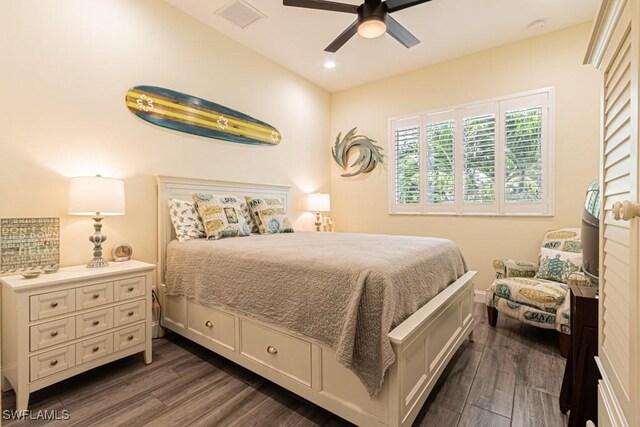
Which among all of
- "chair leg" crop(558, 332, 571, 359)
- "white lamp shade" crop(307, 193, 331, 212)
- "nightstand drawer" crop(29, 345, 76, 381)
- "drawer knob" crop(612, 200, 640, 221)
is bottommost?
"chair leg" crop(558, 332, 571, 359)

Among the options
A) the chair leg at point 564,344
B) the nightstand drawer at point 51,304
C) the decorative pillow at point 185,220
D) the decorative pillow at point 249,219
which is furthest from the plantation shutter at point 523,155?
the nightstand drawer at point 51,304

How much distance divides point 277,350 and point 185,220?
1.51 meters

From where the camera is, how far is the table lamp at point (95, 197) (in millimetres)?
2010

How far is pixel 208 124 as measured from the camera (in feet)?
10.4

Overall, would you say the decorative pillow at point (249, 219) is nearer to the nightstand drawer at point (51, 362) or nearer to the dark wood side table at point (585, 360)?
the nightstand drawer at point (51, 362)

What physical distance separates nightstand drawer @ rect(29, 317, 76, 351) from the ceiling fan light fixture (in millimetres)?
2891

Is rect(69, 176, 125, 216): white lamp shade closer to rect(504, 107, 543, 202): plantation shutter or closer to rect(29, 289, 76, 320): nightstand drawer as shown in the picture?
rect(29, 289, 76, 320): nightstand drawer

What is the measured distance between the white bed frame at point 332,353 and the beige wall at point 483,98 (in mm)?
1370

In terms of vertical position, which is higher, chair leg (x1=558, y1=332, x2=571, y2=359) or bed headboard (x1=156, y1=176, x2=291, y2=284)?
bed headboard (x1=156, y1=176, x2=291, y2=284)

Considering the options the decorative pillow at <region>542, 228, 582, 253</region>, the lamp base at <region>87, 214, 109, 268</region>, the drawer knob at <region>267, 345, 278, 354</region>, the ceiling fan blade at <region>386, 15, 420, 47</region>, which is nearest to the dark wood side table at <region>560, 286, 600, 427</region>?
the drawer knob at <region>267, 345, 278, 354</region>

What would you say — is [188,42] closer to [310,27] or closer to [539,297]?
[310,27]

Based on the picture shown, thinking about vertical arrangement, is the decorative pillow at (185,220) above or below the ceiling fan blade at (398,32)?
below

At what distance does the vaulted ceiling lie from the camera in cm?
284

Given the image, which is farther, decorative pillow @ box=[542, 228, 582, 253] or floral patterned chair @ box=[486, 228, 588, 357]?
decorative pillow @ box=[542, 228, 582, 253]
